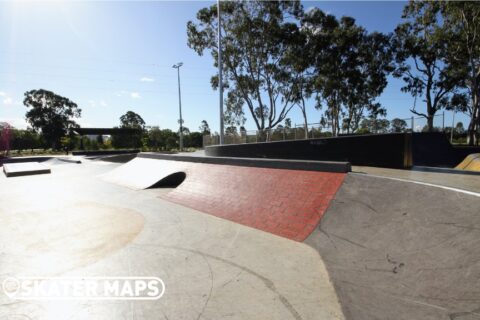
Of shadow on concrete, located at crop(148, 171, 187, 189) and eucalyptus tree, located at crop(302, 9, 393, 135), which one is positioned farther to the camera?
eucalyptus tree, located at crop(302, 9, 393, 135)

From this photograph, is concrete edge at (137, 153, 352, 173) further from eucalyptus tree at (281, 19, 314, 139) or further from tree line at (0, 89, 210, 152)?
tree line at (0, 89, 210, 152)

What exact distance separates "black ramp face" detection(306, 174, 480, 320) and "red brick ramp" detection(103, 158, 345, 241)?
1.69 ft

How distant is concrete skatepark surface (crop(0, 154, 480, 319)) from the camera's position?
301 cm

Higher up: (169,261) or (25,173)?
(25,173)

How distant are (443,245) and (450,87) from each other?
30.8 m

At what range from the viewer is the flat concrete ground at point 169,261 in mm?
3113

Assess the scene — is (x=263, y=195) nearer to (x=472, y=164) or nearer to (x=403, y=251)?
(x=403, y=251)

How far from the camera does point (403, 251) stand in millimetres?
3738

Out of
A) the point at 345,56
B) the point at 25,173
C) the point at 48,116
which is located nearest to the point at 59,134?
the point at 48,116

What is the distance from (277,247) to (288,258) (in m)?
0.53

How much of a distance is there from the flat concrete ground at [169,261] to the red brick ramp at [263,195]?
0.43 meters

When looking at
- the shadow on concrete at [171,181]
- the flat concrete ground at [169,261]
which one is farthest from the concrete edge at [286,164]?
the flat concrete ground at [169,261]

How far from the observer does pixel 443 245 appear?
3.44 metres

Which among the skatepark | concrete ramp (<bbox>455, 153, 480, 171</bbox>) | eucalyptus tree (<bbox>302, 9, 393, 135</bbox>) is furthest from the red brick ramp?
eucalyptus tree (<bbox>302, 9, 393, 135</bbox>)
